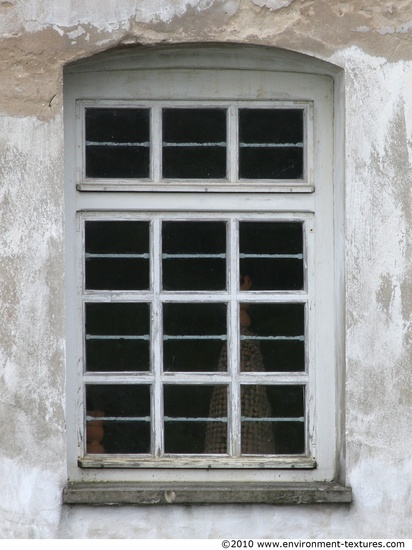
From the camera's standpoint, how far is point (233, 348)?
6062 millimetres

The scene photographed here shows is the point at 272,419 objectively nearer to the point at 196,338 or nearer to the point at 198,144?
the point at 196,338

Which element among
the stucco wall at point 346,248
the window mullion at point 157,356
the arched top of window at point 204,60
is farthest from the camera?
the window mullion at point 157,356

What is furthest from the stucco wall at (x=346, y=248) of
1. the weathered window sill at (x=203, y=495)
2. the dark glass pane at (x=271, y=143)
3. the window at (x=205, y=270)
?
the dark glass pane at (x=271, y=143)

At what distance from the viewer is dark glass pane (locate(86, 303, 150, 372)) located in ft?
19.9

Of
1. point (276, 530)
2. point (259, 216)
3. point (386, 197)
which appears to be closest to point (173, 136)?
point (259, 216)

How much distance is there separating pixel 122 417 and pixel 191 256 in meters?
0.88

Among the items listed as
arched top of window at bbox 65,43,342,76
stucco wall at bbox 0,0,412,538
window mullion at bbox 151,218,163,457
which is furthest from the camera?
window mullion at bbox 151,218,163,457

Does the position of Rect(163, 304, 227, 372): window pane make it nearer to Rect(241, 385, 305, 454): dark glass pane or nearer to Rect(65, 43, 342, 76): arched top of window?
Rect(241, 385, 305, 454): dark glass pane

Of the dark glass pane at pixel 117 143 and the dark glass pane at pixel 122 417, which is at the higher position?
the dark glass pane at pixel 117 143

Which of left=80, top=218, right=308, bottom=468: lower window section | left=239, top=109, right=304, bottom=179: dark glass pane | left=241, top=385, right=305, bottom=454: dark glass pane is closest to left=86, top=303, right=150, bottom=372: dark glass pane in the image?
left=80, top=218, right=308, bottom=468: lower window section

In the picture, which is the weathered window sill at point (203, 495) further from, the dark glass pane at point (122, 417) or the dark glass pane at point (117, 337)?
the dark glass pane at point (117, 337)

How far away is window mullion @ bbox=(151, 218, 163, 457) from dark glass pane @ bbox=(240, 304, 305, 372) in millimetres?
419

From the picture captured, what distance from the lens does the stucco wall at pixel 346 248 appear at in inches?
229

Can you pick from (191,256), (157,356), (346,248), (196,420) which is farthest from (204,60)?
(196,420)
